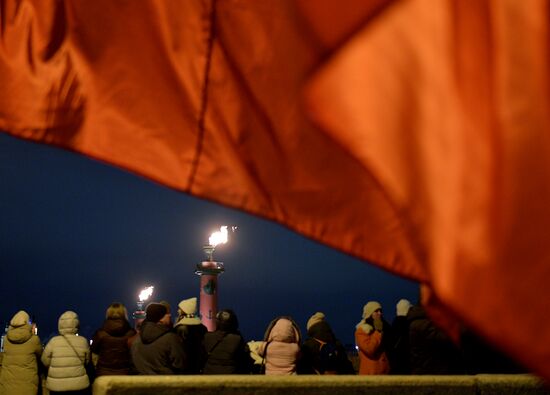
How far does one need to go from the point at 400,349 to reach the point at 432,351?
51.5 inches

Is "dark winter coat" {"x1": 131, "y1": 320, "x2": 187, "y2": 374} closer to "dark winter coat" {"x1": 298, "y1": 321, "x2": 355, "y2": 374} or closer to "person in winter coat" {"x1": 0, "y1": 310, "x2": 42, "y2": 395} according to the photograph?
"dark winter coat" {"x1": 298, "y1": 321, "x2": 355, "y2": 374}

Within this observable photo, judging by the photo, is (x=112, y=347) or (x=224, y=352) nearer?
(x=224, y=352)

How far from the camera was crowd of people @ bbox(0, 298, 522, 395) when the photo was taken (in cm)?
758

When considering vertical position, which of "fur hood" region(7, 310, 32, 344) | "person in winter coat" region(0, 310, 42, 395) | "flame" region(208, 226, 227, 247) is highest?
"flame" region(208, 226, 227, 247)

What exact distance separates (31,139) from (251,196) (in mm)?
673

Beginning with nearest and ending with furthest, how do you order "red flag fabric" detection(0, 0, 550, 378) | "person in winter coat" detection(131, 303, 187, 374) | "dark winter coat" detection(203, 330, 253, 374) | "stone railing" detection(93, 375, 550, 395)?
"red flag fabric" detection(0, 0, 550, 378) < "stone railing" detection(93, 375, 550, 395) < "person in winter coat" detection(131, 303, 187, 374) < "dark winter coat" detection(203, 330, 253, 374)

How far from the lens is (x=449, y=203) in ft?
4.26

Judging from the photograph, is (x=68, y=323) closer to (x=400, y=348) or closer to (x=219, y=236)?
(x=400, y=348)

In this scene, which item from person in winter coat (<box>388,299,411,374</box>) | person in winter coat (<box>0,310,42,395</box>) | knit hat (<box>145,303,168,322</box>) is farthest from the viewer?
person in winter coat (<box>0,310,42,395</box>)

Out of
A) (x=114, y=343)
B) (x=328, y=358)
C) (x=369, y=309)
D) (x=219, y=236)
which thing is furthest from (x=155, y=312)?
(x=219, y=236)

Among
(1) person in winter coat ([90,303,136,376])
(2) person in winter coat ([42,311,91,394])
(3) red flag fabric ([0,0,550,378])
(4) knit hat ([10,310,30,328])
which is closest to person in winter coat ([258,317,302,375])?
(1) person in winter coat ([90,303,136,376])

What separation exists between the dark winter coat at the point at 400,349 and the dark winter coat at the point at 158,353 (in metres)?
2.92

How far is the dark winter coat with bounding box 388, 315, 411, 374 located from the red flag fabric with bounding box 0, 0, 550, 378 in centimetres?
735

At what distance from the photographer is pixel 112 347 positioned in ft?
30.1
